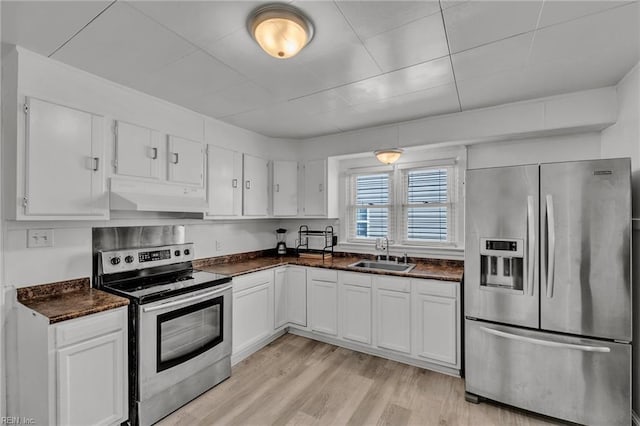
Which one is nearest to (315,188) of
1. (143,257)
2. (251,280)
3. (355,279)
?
(355,279)

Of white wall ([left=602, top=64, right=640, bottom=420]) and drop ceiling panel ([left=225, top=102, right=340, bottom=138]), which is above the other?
drop ceiling panel ([left=225, top=102, right=340, bottom=138])

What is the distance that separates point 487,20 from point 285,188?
2.83 meters

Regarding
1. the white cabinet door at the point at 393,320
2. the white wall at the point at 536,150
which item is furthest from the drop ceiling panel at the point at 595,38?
the white cabinet door at the point at 393,320

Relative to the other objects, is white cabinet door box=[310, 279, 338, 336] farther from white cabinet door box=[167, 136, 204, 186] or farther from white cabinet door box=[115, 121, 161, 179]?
white cabinet door box=[115, 121, 161, 179]

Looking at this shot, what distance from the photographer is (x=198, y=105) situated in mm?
2795

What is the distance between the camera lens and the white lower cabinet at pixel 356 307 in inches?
122

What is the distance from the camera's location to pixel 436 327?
9.07ft

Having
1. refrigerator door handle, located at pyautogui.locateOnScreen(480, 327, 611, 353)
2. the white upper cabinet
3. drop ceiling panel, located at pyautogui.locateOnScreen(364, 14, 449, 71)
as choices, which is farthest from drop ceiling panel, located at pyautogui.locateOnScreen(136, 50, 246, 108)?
refrigerator door handle, located at pyautogui.locateOnScreen(480, 327, 611, 353)

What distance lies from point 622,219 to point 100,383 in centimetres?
351

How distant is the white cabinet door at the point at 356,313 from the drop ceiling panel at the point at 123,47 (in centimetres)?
253

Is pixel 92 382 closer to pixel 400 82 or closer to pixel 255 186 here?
pixel 255 186

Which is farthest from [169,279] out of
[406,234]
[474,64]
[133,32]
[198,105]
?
[474,64]

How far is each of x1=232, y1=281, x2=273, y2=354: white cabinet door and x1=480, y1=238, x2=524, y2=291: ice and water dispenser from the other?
82.6 inches

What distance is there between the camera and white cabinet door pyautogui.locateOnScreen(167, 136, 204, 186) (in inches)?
108
